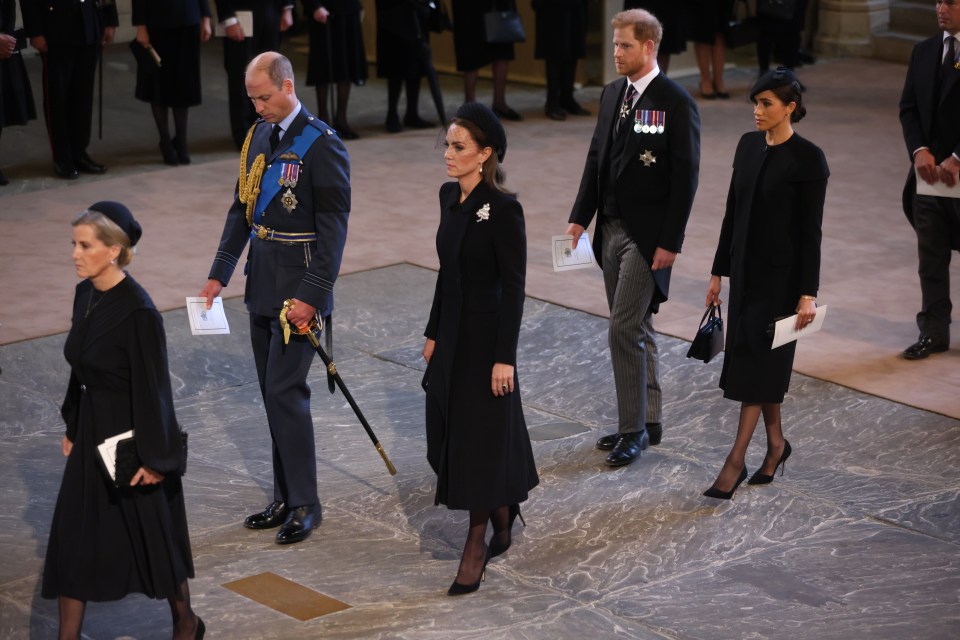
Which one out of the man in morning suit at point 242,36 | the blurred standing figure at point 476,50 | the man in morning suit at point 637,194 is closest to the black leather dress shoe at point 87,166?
the man in morning suit at point 242,36

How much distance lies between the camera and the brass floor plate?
16.6 ft

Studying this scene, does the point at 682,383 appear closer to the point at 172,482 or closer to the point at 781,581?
the point at 781,581

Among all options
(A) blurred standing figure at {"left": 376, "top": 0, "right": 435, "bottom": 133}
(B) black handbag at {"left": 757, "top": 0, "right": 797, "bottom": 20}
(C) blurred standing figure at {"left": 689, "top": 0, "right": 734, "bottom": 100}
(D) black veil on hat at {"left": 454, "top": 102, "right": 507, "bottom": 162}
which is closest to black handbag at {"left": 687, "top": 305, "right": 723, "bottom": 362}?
(D) black veil on hat at {"left": 454, "top": 102, "right": 507, "bottom": 162}

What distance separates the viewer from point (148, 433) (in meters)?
4.44

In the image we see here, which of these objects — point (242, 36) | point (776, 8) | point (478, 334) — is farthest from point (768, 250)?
point (776, 8)

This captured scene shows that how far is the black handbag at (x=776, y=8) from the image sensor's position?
48.8 feet

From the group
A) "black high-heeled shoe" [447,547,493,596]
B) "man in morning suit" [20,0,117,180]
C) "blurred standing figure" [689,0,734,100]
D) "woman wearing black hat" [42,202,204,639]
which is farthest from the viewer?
"blurred standing figure" [689,0,734,100]

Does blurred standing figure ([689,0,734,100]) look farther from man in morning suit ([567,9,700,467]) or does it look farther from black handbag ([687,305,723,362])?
black handbag ([687,305,723,362])

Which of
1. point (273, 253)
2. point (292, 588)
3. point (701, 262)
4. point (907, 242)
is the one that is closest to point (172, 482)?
point (292, 588)

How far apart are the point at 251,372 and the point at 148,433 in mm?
3201

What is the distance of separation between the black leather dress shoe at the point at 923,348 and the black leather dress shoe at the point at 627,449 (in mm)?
1934

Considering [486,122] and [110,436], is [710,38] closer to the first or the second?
[486,122]

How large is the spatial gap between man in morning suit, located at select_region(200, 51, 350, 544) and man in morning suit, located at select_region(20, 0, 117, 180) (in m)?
6.06

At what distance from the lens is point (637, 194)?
6270mm
